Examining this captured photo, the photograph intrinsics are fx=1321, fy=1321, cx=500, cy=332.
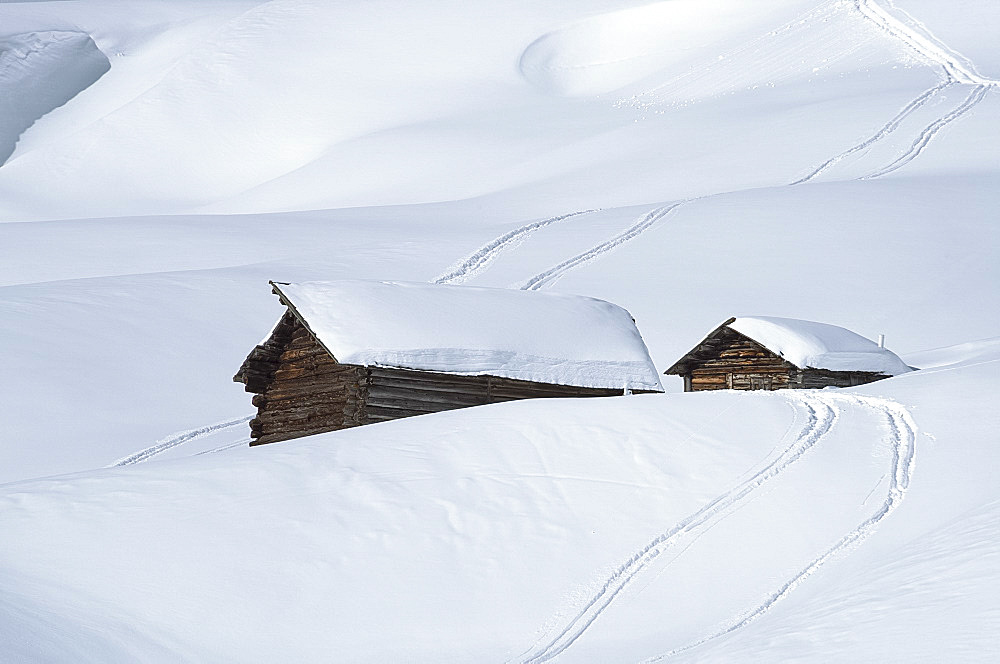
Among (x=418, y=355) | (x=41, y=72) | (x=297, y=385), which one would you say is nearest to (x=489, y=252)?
(x=297, y=385)

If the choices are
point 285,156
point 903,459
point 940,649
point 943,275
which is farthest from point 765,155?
point 940,649

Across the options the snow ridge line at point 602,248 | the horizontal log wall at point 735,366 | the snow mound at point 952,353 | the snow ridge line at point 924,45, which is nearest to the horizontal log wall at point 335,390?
the horizontal log wall at point 735,366

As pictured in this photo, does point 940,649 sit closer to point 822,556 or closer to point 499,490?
point 822,556

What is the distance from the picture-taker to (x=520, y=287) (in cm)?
3269

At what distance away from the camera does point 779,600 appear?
1071cm

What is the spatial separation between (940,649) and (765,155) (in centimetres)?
4161

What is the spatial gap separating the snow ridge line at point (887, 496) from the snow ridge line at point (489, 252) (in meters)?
18.7

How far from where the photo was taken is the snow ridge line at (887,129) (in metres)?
44.7

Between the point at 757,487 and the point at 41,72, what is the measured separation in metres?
83.8

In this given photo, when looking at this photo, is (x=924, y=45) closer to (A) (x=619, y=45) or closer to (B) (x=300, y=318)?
(A) (x=619, y=45)

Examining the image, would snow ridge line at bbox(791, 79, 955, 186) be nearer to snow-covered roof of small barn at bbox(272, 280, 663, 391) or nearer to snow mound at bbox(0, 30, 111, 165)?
snow-covered roof of small barn at bbox(272, 280, 663, 391)

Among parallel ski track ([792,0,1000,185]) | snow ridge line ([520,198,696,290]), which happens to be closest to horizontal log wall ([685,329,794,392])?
snow ridge line ([520,198,696,290])

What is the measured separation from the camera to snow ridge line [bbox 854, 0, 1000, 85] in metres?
56.7

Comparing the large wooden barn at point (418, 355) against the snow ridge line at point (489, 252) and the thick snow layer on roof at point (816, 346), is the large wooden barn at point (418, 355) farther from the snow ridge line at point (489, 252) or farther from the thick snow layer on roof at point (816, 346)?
the snow ridge line at point (489, 252)
